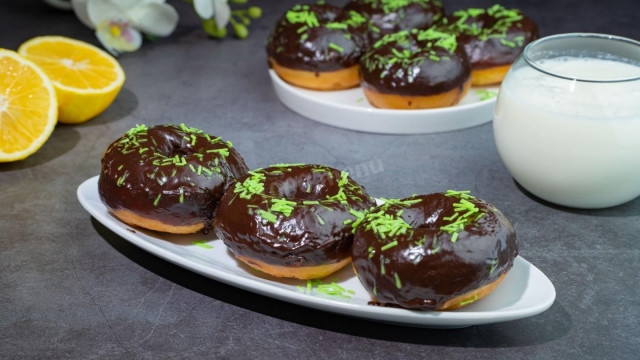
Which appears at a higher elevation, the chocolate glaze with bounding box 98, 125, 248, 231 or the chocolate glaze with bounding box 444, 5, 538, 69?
the chocolate glaze with bounding box 98, 125, 248, 231

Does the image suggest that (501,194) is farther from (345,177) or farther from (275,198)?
(275,198)

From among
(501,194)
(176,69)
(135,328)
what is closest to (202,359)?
(135,328)

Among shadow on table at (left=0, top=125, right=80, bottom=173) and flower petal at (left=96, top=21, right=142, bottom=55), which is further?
flower petal at (left=96, top=21, right=142, bottom=55)

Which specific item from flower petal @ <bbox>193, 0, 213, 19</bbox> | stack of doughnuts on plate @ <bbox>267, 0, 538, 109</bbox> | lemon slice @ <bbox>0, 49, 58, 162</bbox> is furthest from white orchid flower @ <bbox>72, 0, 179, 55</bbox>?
lemon slice @ <bbox>0, 49, 58, 162</bbox>

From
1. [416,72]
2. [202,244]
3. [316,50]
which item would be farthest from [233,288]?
[316,50]

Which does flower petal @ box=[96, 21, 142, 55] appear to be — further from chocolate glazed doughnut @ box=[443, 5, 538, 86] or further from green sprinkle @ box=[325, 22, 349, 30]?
chocolate glazed doughnut @ box=[443, 5, 538, 86]

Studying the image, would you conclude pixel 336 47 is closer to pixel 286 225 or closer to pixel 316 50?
pixel 316 50

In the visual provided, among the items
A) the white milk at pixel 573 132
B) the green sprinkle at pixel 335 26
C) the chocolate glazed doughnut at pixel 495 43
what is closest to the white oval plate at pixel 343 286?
the white milk at pixel 573 132
